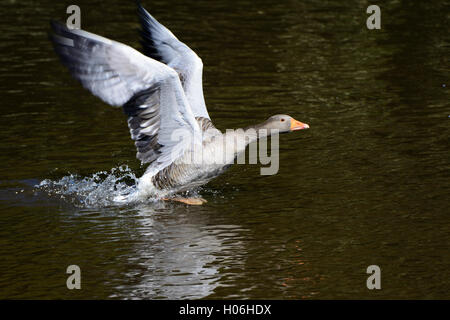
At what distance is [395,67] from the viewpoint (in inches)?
602

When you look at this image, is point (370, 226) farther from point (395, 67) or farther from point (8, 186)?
point (395, 67)

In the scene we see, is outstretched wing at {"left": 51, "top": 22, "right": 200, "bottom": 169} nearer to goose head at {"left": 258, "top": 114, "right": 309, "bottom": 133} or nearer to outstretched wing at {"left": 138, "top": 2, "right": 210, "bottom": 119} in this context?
goose head at {"left": 258, "top": 114, "right": 309, "bottom": 133}

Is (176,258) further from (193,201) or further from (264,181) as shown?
(264,181)

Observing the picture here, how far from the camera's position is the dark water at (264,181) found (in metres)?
7.64

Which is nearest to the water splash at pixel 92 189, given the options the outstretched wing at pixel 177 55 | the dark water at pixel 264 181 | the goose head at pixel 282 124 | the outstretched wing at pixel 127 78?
the dark water at pixel 264 181

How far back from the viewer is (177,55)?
10602mm

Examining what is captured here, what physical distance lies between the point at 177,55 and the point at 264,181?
1.97 m

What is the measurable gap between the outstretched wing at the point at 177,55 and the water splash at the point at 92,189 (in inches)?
50.1

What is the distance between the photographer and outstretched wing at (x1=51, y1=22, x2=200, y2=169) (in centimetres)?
836

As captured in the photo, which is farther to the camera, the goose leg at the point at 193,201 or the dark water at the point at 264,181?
the goose leg at the point at 193,201

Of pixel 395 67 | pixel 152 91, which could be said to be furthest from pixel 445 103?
pixel 152 91

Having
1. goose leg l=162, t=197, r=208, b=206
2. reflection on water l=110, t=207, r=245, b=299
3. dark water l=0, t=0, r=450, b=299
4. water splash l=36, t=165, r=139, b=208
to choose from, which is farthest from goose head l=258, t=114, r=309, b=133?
water splash l=36, t=165, r=139, b=208

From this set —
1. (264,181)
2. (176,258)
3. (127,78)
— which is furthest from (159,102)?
(264,181)

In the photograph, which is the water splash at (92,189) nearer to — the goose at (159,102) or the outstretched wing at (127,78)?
the goose at (159,102)
